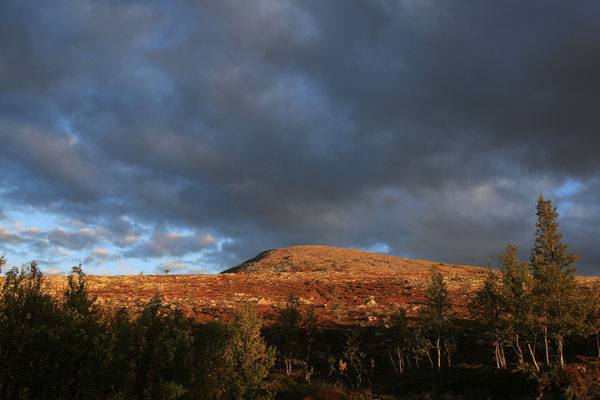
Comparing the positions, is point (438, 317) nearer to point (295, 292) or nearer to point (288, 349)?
point (288, 349)

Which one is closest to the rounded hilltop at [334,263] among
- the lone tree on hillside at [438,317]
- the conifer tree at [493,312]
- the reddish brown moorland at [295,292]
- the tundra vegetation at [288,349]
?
the reddish brown moorland at [295,292]

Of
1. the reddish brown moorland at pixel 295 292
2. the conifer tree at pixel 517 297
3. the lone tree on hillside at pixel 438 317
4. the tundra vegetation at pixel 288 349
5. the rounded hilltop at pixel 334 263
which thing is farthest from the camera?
the rounded hilltop at pixel 334 263

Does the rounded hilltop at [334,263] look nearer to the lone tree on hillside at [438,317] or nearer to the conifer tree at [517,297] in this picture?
the lone tree on hillside at [438,317]

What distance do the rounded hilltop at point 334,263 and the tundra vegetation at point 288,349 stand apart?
209 feet

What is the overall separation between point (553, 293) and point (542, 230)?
19.8m

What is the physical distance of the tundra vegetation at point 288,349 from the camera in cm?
1862

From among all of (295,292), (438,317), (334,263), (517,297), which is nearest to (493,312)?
(517,297)

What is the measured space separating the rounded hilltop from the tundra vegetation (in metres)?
Answer: 63.6

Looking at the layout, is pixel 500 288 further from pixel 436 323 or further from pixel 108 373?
pixel 108 373

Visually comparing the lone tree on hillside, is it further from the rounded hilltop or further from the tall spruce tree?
the rounded hilltop

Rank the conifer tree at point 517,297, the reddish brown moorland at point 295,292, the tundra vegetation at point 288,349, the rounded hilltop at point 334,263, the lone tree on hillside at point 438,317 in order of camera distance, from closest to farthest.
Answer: the tundra vegetation at point 288,349, the conifer tree at point 517,297, the lone tree on hillside at point 438,317, the reddish brown moorland at point 295,292, the rounded hilltop at point 334,263

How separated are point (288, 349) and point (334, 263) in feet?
251

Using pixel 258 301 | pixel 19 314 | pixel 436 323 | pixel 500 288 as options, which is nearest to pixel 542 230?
pixel 500 288

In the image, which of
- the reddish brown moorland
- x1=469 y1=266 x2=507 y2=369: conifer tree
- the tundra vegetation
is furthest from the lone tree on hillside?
x1=469 y1=266 x2=507 y2=369: conifer tree
